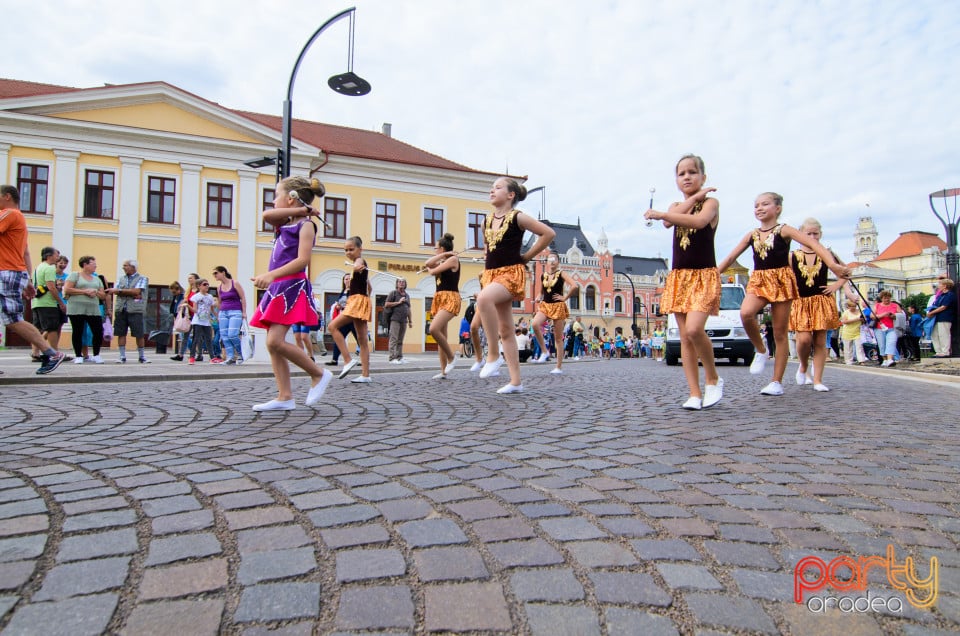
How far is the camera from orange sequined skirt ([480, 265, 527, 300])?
6285mm

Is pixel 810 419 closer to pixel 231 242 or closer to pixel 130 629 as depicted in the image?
pixel 130 629

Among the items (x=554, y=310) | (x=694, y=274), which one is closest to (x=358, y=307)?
(x=554, y=310)

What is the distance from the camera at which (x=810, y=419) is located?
15.2 ft

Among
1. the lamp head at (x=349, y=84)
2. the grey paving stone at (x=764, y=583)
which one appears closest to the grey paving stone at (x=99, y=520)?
the grey paving stone at (x=764, y=583)

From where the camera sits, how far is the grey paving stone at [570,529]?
192cm

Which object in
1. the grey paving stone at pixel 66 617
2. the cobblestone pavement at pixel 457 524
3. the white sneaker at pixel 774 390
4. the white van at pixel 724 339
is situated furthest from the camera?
the white van at pixel 724 339

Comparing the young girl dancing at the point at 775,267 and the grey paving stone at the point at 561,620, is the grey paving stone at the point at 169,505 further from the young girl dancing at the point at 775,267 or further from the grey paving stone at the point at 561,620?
the young girl dancing at the point at 775,267

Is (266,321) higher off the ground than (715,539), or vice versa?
(266,321)

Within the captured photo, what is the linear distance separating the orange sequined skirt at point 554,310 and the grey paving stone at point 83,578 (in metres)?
8.99

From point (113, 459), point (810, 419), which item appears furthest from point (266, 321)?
point (810, 419)

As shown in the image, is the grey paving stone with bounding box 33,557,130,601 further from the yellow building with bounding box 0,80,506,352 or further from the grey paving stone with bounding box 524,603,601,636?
the yellow building with bounding box 0,80,506,352

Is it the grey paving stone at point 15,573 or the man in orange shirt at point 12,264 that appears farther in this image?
the man in orange shirt at point 12,264

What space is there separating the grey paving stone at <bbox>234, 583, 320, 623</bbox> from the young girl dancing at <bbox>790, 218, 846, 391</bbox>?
696 centimetres

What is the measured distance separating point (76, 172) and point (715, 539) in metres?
30.4
